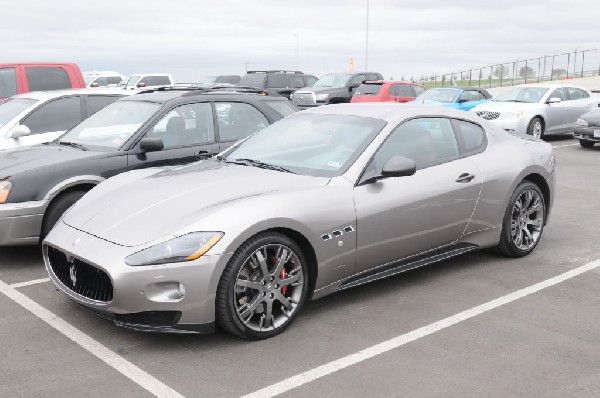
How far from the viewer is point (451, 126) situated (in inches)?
221

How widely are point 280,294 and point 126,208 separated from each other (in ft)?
3.90

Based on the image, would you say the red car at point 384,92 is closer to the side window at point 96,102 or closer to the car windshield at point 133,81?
the car windshield at point 133,81

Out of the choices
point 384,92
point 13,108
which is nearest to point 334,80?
point 384,92

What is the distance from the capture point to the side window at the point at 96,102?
8.52 m

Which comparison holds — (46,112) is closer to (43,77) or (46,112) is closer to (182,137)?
(182,137)

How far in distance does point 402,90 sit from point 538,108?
5807 mm

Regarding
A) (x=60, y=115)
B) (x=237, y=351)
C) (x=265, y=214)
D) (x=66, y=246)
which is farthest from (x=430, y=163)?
(x=60, y=115)

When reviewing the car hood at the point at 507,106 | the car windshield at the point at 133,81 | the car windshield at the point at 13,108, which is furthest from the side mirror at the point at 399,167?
the car windshield at the point at 133,81

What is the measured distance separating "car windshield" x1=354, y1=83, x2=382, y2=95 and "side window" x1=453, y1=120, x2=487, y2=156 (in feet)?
48.0

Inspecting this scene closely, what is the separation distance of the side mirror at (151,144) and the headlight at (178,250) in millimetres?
2606

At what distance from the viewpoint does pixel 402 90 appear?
2081cm

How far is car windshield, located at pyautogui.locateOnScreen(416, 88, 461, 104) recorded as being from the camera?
18.5m

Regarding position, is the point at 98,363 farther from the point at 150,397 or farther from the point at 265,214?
the point at 265,214

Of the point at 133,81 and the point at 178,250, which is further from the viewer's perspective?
the point at 133,81
